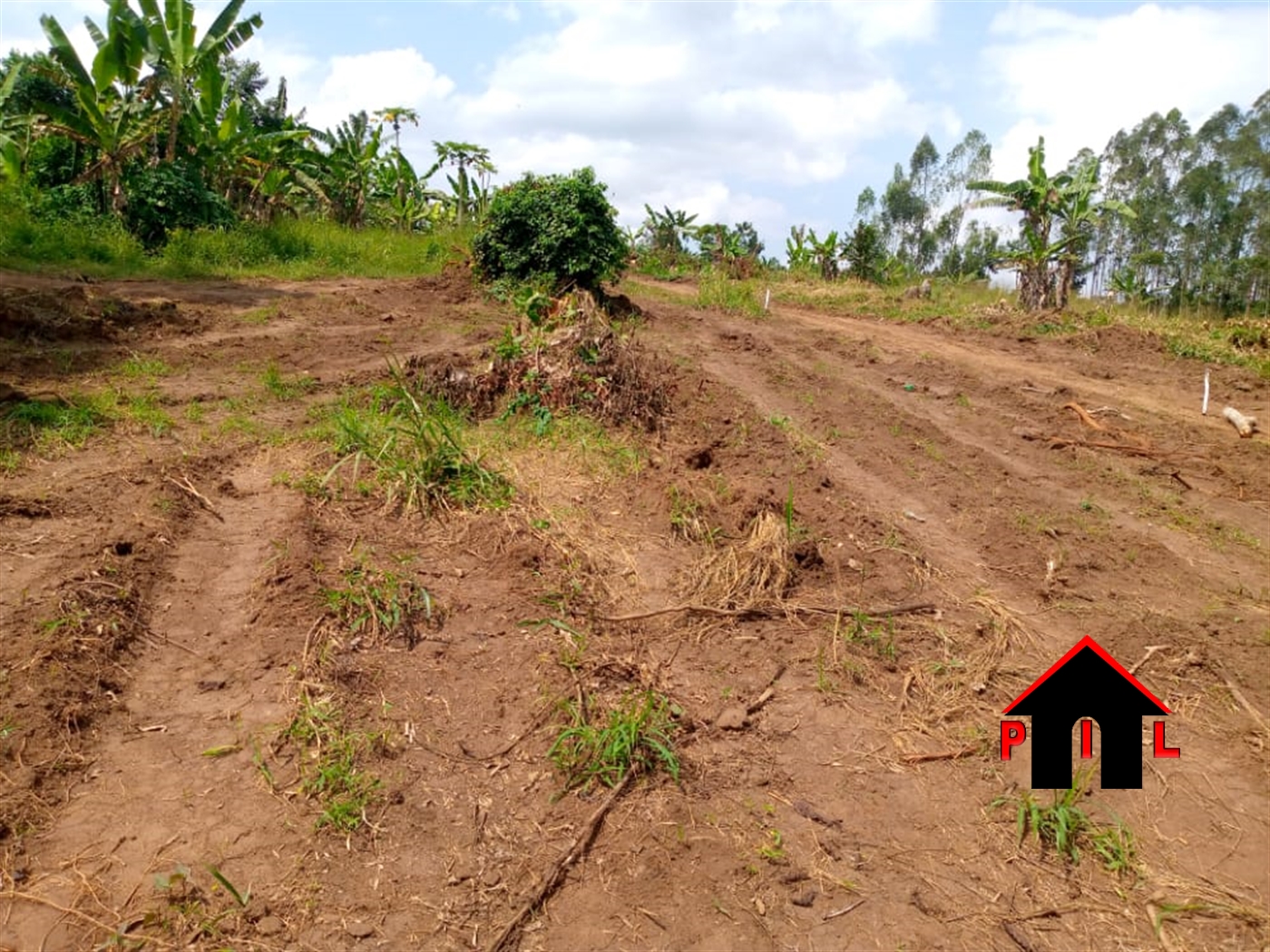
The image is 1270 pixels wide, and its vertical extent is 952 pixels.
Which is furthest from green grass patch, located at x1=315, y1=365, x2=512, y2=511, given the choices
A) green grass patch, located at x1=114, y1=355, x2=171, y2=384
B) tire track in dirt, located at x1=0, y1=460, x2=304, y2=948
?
green grass patch, located at x1=114, y1=355, x2=171, y2=384

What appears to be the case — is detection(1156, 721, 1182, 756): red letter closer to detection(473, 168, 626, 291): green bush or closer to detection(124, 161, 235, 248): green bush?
detection(473, 168, 626, 291): green bush

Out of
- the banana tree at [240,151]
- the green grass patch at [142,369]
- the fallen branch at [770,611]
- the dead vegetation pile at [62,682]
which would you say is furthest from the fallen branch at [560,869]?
the banana tree at [240,151]

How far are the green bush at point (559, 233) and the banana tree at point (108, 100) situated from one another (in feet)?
19.6

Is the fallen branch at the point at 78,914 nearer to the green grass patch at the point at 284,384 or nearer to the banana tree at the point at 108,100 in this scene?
the green grass patch at the point at 284,384

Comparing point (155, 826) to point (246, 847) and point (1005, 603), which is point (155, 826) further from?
point (1005, 603)

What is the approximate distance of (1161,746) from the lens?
12.2 feet

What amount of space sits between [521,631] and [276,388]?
417 cm

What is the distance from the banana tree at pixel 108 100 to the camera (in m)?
12.1

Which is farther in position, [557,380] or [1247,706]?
[557,380]

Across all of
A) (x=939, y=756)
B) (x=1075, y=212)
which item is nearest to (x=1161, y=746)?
(x=939, y=756)

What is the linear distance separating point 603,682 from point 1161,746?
2.49m

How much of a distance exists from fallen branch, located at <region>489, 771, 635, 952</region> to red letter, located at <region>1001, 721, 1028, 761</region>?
64.7 inches

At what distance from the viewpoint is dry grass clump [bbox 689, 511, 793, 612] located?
4.50 m

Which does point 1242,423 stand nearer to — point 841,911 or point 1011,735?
point 1011,735
